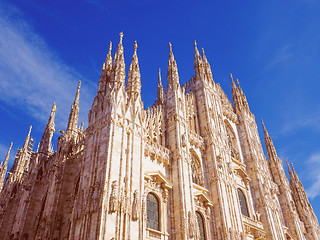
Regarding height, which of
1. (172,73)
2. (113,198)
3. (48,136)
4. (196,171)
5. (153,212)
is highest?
(172,73)

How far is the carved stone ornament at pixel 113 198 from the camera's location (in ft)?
52.3

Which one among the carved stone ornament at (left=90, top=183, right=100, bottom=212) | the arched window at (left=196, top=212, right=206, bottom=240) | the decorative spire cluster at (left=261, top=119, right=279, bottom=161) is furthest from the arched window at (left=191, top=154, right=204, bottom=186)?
the decorative spire cluster at (left=261, top=119, right=279, bottom=161)

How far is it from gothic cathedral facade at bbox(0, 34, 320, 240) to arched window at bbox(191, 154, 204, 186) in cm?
9

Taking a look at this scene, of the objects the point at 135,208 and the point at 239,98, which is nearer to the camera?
the point at 135,208

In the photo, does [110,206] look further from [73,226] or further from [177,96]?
[177,96]

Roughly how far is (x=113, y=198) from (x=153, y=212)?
179 inches

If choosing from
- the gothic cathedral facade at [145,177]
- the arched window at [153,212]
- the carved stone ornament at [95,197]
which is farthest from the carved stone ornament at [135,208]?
the arched window at [153,212]

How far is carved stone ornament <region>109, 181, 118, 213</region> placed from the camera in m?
15.9

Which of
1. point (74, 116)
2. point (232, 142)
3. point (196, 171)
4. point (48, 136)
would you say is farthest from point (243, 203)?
point (48, 136)

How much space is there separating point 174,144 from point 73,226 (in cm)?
1018

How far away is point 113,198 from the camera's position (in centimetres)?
1625

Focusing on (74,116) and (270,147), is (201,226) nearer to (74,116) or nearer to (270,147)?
(74,116)

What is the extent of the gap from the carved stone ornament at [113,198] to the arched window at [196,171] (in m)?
9.94

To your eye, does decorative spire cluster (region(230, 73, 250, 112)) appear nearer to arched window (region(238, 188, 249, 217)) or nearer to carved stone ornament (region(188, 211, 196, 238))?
arched window (region(238, 188, 249, 217))
